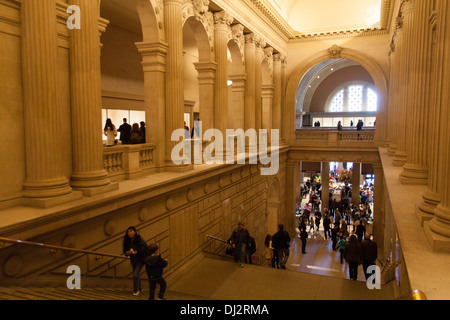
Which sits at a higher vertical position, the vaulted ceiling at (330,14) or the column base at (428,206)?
the vaulted ceiling at (330,14)

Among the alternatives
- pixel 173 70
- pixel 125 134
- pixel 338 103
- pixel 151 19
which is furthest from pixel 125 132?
pixel 338 103

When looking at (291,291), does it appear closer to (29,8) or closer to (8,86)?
(8,86)

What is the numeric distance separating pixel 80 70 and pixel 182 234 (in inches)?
179

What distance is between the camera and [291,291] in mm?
7871

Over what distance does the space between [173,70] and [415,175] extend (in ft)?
20.0

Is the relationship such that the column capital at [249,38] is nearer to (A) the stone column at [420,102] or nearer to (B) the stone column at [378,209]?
(A) the stone column at [420,102]

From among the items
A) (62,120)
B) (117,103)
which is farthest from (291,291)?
(117,103)

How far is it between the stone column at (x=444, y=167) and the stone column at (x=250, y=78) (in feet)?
34.6

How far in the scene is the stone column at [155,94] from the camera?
8.99 metres

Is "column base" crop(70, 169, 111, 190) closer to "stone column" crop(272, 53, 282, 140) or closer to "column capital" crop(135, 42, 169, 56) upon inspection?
"column capital" crop(135, 42, 169, 56)

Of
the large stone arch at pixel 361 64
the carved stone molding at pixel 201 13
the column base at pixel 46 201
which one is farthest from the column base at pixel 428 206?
the large stone arch at pixel 361 64

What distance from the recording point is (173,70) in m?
9.26

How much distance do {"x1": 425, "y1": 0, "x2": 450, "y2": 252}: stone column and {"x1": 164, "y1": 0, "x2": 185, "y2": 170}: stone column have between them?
583cm

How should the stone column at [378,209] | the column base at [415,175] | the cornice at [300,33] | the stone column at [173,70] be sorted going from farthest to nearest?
the stone column at [378,209] < the cornice at [300,33] < the stone column at [173,70] < the column base at [415,175]
